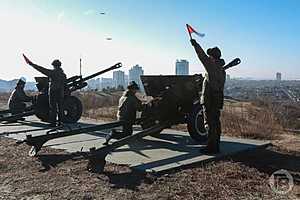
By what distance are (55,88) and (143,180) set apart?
7011 millimetres

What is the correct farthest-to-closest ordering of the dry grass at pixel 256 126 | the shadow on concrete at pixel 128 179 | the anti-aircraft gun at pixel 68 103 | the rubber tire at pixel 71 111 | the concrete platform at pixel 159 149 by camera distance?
the rubber tire at pixel 71 111
the anti-aircraft gun at pixel 68 103
the dry grass at pixel 256 126
the concrete platform at pixel 159 149
the shadow on concrete at pixel 128 179

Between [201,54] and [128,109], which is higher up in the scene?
[201,54]

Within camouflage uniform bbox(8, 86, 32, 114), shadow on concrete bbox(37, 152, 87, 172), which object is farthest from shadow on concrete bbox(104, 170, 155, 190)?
camouflage uniform bbox(8, 86, 32, 114)

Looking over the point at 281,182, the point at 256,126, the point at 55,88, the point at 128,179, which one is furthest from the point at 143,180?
the point at 55,88

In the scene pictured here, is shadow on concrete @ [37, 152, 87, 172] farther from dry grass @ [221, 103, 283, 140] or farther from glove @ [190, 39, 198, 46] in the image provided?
dry grass @ [221, 103, 283, 140]

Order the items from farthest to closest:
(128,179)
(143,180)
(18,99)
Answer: (18,99) → (128,179) → (143,180)

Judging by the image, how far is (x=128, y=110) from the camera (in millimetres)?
9562

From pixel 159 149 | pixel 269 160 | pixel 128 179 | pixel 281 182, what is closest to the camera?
pixel 281 182

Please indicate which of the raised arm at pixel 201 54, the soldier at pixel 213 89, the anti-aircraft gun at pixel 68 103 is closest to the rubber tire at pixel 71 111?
the anti-aircraft gun at pixel 68 103

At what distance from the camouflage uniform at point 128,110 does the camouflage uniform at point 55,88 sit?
4102 millimetres

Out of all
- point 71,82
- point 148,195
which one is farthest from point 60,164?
point 71,82

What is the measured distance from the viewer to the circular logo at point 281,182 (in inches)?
245

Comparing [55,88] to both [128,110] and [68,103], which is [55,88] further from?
[128,110]

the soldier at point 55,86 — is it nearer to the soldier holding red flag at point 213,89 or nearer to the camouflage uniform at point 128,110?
the camouflage uniform at point 128,110
